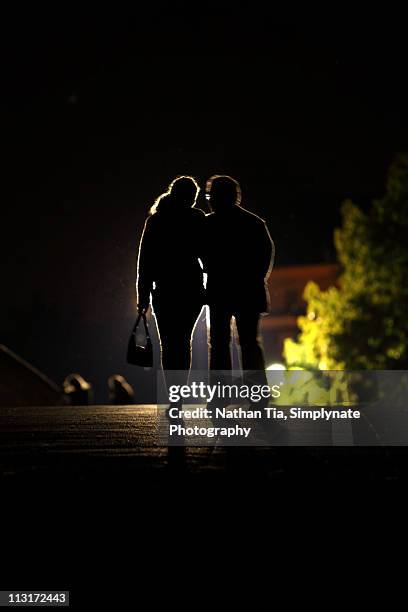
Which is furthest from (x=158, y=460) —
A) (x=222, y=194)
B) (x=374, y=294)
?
(x=374, y=294)

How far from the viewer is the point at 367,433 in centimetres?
834

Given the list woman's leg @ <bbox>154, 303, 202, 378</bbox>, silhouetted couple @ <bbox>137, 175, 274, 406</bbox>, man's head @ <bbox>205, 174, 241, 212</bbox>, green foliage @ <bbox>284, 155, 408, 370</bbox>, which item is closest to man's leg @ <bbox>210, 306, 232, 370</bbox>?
silhouetted couple @ <bbox>137, 175, 274, 406</bbox>

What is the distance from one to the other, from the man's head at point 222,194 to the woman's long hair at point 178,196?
0.25 meters

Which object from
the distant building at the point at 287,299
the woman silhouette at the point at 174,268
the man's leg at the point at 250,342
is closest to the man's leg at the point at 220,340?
the man's leg at the point at 250,342

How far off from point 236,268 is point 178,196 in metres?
0.76

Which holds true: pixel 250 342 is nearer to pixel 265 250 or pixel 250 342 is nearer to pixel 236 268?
pixel 236 268

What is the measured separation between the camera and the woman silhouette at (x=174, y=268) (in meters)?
8.00

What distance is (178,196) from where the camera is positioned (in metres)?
8.41

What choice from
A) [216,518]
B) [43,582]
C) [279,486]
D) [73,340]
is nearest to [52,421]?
[279,486]

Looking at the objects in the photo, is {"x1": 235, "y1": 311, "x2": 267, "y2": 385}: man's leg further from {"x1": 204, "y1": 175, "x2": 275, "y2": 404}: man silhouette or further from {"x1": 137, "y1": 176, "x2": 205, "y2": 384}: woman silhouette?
{"x1": 137, "y1": 176, "x2": 205, "y2": 384}: woman silhouette

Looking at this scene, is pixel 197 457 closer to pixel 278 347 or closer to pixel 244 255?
pixel 244 255

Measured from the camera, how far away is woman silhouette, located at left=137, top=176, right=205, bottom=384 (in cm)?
800

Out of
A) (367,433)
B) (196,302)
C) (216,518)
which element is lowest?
(216,518)

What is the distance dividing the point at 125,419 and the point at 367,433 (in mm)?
3380
